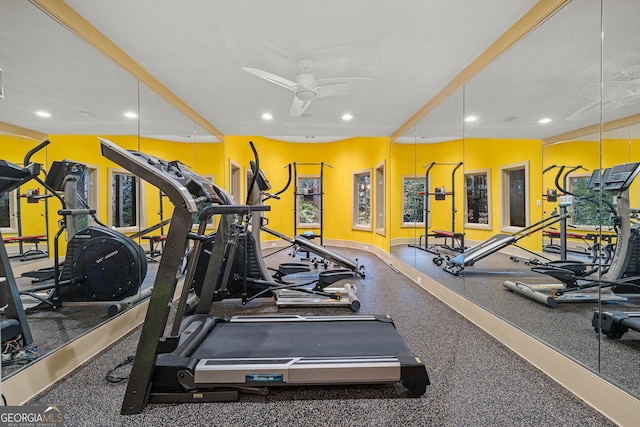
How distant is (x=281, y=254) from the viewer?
23.0 feet

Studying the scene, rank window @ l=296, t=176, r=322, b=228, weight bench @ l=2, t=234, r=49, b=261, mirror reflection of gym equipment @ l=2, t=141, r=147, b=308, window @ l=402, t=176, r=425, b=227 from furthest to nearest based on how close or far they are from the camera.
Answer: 1. window @ l=296, t=176, r=322, b=228
2. window @ l=402, t=176, r=425, b=227
3. mirror reflection of gym equipment @ l=2, t=141, r=147, b=308
4. weight bench @ l=2, t=234, r=49, b=261

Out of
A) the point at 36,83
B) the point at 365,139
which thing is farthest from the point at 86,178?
the point at 365,139

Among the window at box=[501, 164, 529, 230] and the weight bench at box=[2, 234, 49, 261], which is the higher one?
the window at box=[501, 164, 529, 230]

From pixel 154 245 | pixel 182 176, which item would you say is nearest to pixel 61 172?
pixel 182 176

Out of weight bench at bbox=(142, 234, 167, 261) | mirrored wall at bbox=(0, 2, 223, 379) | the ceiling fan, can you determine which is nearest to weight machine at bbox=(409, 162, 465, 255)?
the ceiling fan

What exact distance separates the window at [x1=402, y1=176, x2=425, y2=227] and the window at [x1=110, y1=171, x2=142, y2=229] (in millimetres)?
4248

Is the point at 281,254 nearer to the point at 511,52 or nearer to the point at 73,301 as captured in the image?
the point at 73,301

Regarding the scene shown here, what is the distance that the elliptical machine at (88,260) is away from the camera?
2.64m

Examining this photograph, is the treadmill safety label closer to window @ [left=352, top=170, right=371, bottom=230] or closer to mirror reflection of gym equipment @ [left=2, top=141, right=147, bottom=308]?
mirror reflection of gym equipment @ [left=2, top=141, right=147, bottom=308]

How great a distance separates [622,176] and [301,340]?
2.26 meters

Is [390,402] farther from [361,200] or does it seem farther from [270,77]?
[361,200]

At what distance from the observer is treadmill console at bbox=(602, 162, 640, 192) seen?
1.68 m

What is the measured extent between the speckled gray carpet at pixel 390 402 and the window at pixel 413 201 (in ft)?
10.6

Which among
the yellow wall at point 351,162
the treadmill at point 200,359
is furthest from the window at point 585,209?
the treadmill at point 200,359
